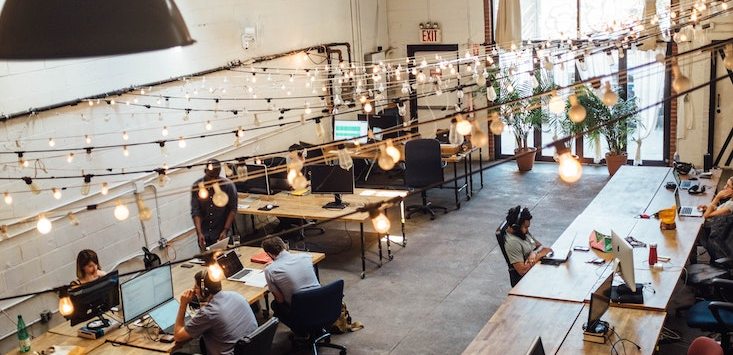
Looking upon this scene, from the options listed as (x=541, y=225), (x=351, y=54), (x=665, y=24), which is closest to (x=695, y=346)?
(x=541, y=225)

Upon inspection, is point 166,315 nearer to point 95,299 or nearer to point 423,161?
point 95,299

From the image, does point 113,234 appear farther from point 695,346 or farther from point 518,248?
point 695,346

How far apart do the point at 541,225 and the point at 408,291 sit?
2.77 meters

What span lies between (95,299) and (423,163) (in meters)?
5.83

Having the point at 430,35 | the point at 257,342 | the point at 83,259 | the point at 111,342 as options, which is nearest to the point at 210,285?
the point at 257,342

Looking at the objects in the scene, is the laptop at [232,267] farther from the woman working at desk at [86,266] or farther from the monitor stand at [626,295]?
the monitor stand at [626,295]

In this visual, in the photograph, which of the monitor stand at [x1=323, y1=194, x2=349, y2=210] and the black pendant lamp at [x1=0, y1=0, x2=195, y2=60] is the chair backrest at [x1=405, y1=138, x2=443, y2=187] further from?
the black pendant lamp at [x1=0, y1=0, x2=195, y2=60]

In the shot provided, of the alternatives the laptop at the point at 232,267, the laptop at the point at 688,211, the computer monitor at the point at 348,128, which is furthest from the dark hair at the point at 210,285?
the computer monitor at the point at 348,128

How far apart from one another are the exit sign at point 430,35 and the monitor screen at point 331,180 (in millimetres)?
5152

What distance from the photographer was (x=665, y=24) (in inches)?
497

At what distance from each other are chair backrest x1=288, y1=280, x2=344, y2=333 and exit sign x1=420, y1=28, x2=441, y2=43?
26.9 feet

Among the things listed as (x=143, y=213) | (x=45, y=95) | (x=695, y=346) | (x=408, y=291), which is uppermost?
(x=45, y=95)

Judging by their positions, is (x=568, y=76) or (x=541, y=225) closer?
(x=541, y=225)

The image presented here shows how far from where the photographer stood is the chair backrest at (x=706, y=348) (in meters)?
5.09
